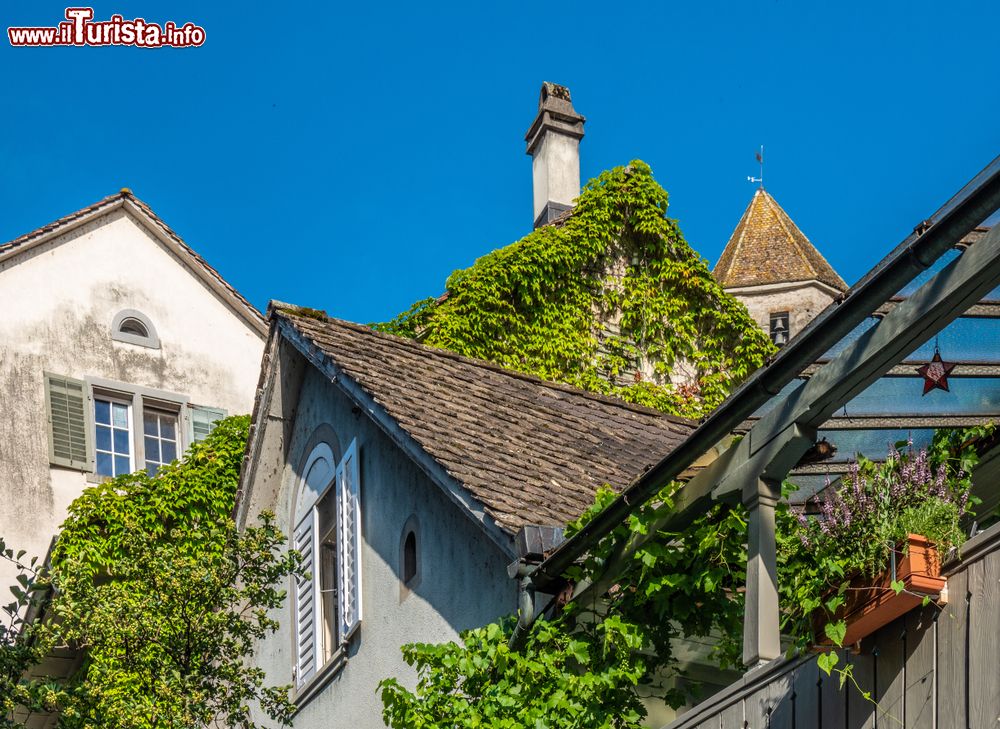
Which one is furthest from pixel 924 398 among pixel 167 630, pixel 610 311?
pixel 610 311

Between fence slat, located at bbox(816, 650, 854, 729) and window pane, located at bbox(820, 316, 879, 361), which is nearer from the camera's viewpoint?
fence slat, located at bbox(816, 650, 854, 729)

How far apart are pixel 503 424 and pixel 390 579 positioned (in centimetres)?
141

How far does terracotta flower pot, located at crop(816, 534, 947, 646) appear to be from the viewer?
662cm

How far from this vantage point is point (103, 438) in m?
25.0

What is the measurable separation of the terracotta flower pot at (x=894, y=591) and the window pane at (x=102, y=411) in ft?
63.4

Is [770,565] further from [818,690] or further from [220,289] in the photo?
[220,289]

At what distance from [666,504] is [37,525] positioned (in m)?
16.1

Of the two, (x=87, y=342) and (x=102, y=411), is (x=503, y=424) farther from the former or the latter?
(x=87, y=342)

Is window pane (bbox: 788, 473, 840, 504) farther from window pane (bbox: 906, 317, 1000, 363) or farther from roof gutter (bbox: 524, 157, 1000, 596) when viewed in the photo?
window pane (bbox: 906, 317, 1000, 363)

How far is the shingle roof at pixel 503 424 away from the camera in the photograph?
36.6 ft

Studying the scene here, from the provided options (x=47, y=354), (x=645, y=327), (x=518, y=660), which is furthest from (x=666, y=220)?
(x=518, y=660)

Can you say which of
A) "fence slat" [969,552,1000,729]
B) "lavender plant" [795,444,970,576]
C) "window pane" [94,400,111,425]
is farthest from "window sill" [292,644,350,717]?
"window pane" [94,400,111,425]

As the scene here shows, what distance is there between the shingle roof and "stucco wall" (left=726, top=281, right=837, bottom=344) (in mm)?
30143

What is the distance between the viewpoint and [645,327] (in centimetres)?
2075
